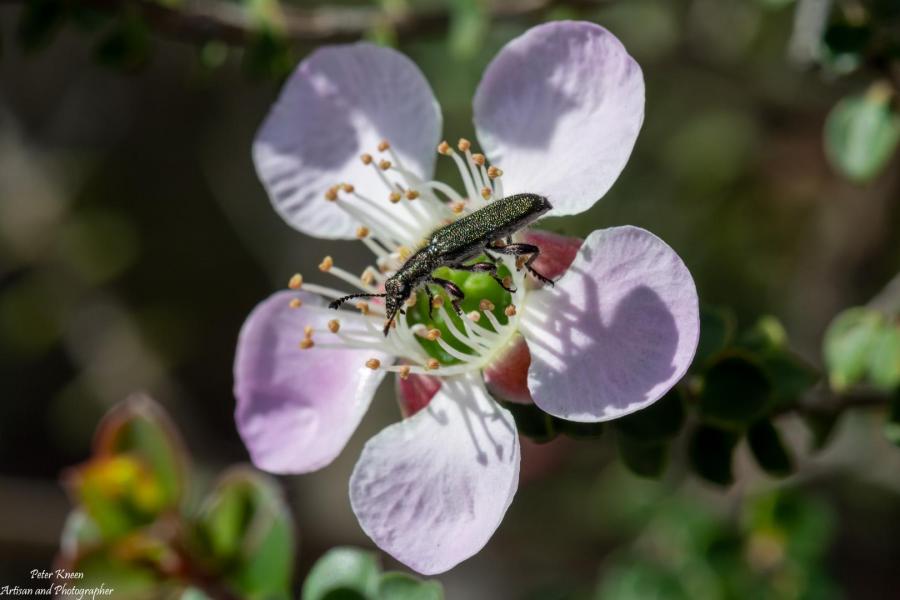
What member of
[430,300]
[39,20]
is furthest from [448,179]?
[430,300]

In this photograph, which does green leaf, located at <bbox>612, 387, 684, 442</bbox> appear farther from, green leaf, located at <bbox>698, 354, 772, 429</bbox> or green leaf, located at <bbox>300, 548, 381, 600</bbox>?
green leaf, located at <bbox>300, 548, 381, 600</bbox>

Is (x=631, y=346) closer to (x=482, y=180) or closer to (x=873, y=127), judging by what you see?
(x=482, y=180)

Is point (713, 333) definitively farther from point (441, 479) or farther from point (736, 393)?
point (441, 479)

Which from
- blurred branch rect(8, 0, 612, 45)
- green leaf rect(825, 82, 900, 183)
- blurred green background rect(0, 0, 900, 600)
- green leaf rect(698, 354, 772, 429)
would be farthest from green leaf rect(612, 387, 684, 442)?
blurred branch rect(8, 0, 612, 45)

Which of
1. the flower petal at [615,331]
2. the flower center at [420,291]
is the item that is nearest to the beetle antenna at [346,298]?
the flower center at [420,291]

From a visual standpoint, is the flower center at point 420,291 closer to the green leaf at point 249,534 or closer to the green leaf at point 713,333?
the green leaf at point 713,333
